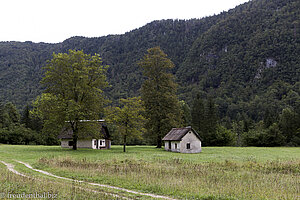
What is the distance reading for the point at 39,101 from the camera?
1690 inches

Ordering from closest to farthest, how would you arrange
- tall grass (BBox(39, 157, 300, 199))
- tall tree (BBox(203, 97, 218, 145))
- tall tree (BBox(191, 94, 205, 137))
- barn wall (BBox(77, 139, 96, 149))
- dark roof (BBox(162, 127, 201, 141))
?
tall grass (BBox(39, 157, 300, 199))
dark roof (BBox(162, 127, 201, 141))
barn wall (BBox(77, 139, 96, 149))
tall tree (BBox(203, 97, 218, 145))
tall tree (BBox(191, 94, 205, 137))

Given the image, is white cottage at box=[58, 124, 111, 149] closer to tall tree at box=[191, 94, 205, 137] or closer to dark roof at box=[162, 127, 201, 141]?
dark roof at box=[162, 127, 201, 141]

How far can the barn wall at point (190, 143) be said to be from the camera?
45.2m

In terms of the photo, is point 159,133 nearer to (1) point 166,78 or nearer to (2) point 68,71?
(1) point 166,78

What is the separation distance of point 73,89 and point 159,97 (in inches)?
638

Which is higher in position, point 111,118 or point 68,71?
point 68,71

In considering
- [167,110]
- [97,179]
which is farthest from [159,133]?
[97,179]

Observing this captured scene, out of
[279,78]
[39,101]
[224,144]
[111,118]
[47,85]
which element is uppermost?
[279,78]

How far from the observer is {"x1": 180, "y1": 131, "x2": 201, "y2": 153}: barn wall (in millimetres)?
45156

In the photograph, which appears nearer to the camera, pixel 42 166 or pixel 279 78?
pixel 42 166

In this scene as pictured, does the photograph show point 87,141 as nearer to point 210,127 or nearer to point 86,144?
point 86,144

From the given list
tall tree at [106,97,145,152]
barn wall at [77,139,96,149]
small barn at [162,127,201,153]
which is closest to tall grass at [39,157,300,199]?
tall tree at [106,97,145,152]

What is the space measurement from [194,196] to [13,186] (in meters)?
8.36

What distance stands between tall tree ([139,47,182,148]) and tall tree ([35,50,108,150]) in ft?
32.9
